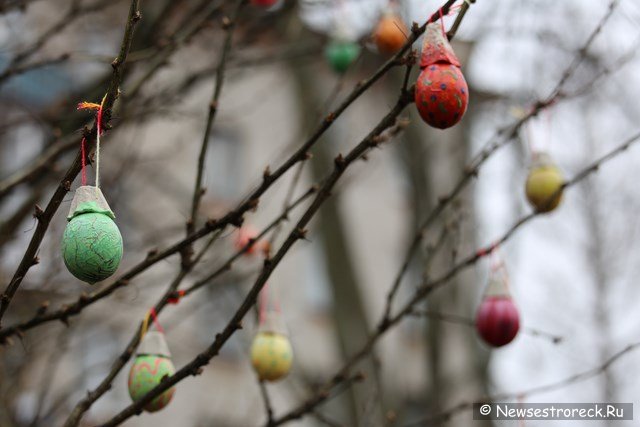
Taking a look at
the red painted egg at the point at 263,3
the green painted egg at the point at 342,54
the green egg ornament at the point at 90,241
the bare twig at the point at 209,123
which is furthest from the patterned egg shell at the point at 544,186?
the green egg ornament at the point at 90,241

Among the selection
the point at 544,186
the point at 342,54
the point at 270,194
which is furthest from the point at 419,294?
the point at 270,194

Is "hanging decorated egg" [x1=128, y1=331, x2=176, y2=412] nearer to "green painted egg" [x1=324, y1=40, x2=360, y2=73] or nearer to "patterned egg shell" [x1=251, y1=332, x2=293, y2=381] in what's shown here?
"patterned egg shell" [x1=251, y1=332, x2=293, y2=381]

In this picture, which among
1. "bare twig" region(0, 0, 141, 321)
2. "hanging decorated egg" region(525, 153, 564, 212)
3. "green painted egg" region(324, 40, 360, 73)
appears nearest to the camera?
"bare twig" region(0, 0, 141, 321)

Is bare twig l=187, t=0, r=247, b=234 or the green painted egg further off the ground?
the green painted egg

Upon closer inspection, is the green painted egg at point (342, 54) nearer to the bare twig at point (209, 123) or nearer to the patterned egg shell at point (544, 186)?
the bare twig at point (209, 123)

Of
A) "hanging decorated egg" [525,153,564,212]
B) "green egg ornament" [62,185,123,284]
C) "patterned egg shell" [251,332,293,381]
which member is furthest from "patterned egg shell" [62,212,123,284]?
"hanging decorated egg" [525,153,564,212]

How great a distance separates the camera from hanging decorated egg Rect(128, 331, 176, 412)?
218cm

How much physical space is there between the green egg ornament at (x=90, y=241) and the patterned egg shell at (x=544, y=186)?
1536 mm

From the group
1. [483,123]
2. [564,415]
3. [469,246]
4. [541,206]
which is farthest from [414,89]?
[483,123]

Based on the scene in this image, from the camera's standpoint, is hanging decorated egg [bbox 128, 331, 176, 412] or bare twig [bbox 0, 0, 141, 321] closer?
bare twig [bbox 0, 0, 141, 321]

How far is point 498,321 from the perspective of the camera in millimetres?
2574

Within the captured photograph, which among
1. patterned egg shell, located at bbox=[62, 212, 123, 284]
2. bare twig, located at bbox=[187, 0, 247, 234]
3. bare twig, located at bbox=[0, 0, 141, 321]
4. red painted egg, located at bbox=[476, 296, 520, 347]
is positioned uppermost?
bare twig, located at bbox=[187, 0, 247, 234]

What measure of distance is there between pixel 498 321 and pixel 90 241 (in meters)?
1.44

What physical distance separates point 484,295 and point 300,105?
3.23 meters
